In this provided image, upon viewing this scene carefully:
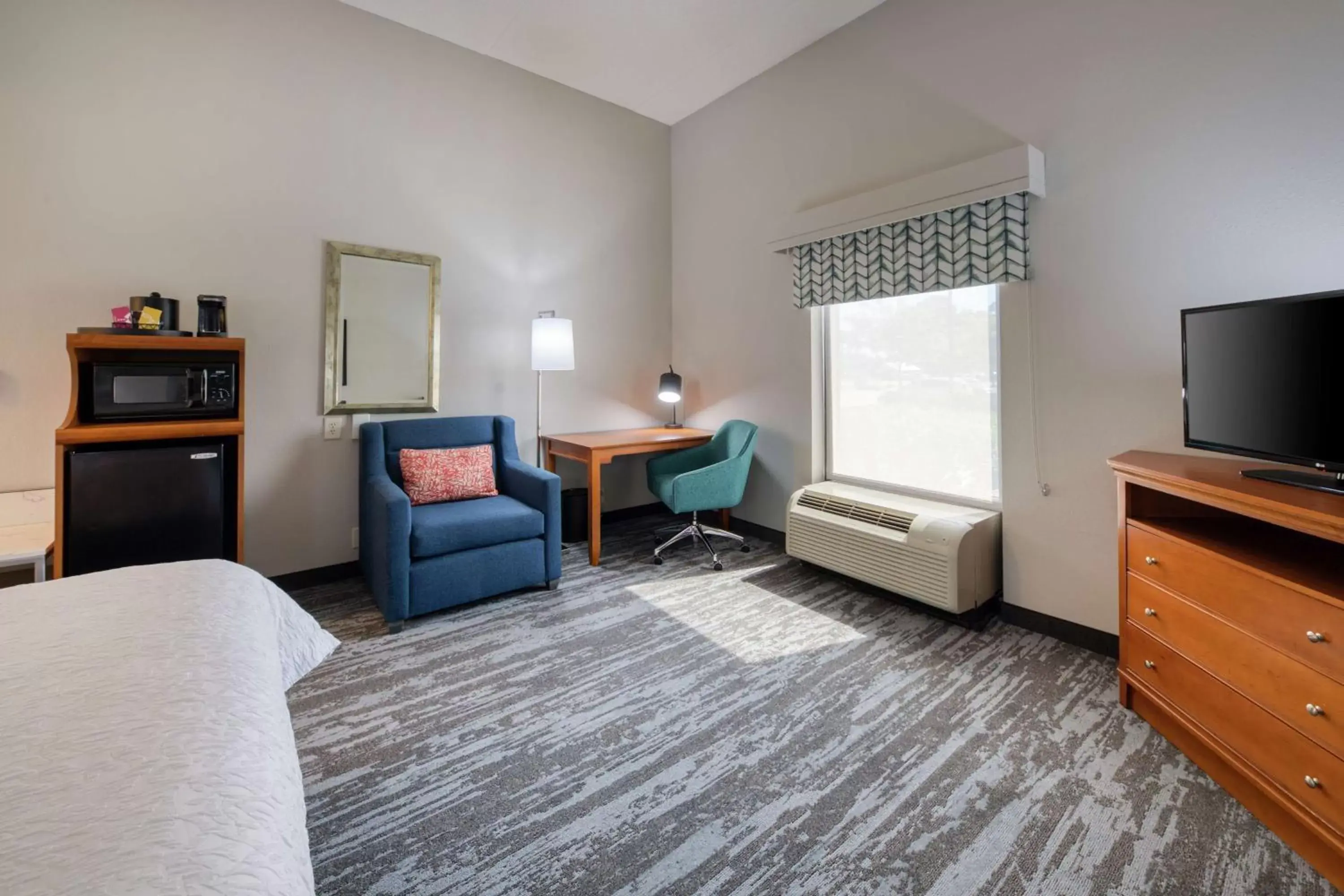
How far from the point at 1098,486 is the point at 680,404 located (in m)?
2.85

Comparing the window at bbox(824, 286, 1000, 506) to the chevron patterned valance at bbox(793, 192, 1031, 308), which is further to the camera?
Answer: the window at bbox(824, 286, 1000, 506)

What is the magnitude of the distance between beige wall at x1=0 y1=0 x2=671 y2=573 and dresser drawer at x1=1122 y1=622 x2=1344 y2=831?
3.31 meters

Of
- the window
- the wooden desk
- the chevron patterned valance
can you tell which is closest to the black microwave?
the wooden desk

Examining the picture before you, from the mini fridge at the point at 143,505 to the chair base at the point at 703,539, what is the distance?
218 centimetres

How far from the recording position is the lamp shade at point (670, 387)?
4.31m

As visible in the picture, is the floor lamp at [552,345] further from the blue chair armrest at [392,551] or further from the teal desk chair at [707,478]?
the blue chair armrest at [392,551]

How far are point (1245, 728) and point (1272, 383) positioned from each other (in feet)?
3.13

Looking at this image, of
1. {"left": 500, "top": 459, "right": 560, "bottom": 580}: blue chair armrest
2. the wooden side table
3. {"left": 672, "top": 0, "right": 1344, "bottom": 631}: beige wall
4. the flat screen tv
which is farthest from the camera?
{"left": 500, "top": 459, "right": 560, "bottom": 580}: blue chair armrest

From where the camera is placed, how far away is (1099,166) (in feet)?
7.59

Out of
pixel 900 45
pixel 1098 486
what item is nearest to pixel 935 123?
pixel 900 45

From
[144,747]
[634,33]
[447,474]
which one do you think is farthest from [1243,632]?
[634,33]

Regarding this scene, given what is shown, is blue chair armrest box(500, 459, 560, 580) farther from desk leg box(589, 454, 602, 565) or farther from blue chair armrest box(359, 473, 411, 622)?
blue chair armrest box(359, 473, 411, 622)

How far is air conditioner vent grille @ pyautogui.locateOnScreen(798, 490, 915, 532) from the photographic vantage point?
2.86 meters

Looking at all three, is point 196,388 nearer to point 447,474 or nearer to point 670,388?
point 447,474
